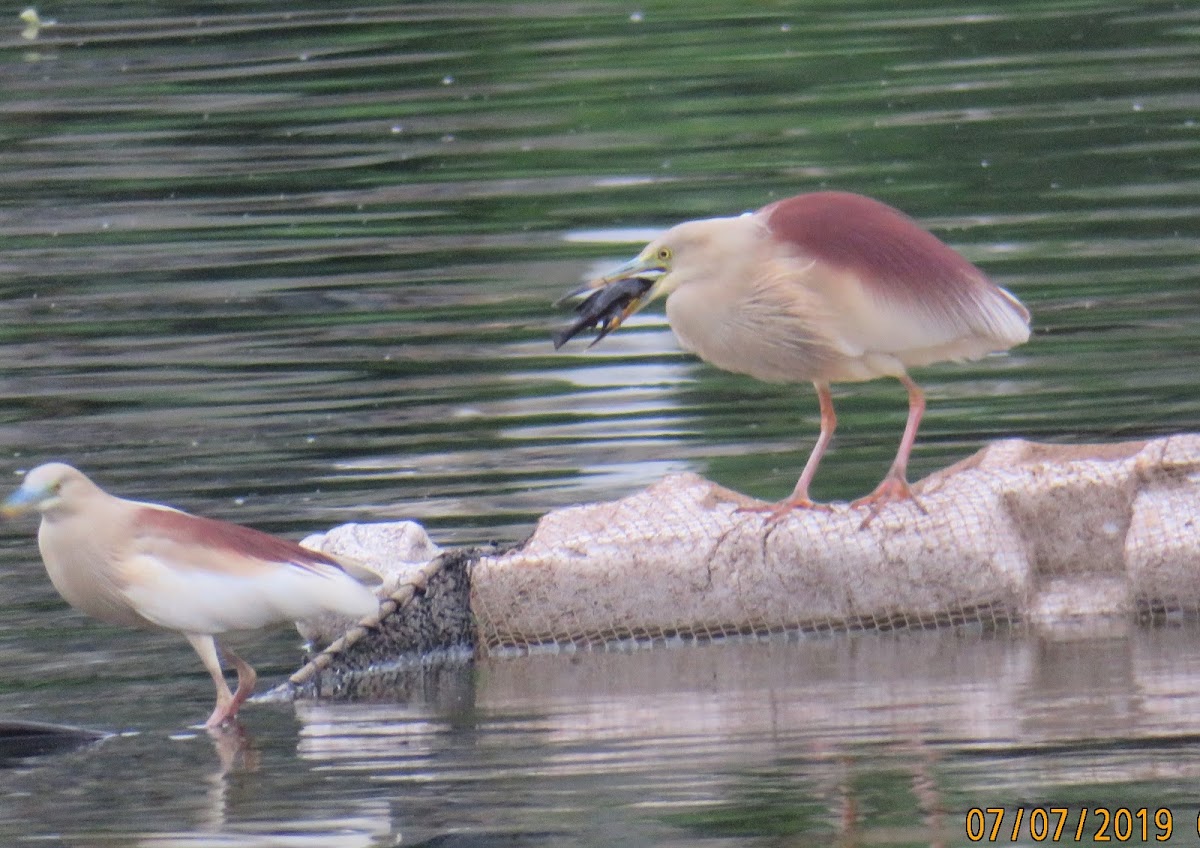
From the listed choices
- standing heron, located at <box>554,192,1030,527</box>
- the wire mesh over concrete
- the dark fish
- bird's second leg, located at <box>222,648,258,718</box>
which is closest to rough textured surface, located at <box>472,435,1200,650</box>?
the wire mesh over concrete

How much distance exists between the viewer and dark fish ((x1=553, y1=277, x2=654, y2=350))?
344 inches

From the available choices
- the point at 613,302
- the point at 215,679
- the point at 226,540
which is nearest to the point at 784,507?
the point at 613,302

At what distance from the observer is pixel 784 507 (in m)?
8.57

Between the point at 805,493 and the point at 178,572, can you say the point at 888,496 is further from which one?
the point at 178,572

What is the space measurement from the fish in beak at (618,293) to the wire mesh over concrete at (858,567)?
745 millimetres

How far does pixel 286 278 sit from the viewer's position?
584 inches

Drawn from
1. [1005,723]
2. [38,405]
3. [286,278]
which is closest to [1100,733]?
[1005,723]

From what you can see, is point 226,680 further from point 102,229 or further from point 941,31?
point 941,31

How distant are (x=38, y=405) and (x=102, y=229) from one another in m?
4.65

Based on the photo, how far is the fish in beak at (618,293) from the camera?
865 centimetres

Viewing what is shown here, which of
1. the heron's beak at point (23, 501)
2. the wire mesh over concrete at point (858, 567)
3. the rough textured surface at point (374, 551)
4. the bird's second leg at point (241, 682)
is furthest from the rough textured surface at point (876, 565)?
the heron's beak at point (23, 501)

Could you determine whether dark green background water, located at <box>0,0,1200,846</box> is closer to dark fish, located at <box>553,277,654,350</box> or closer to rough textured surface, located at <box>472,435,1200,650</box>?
rough textured surface, located at <box>472,435,1200,650</box>

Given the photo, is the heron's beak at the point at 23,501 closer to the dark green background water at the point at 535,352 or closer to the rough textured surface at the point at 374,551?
the dark green background water at the point at 535,352

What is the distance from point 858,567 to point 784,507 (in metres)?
0.35
